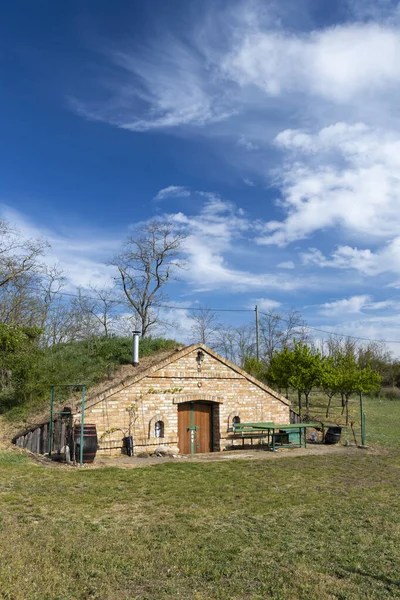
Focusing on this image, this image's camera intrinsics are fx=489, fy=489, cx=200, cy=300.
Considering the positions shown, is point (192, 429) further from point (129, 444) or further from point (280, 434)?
point (280, 434)

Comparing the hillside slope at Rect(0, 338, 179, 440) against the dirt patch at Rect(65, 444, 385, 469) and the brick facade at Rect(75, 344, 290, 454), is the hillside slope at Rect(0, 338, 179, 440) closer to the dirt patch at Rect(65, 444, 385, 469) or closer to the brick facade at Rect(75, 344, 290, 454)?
the brick facade at Rect(75, 344, 290, 454)

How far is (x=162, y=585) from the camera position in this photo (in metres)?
5.59

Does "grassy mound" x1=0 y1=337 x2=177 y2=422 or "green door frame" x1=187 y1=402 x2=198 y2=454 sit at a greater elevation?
"grassy mound" x1=0 y1=337 x2=177 y2=422

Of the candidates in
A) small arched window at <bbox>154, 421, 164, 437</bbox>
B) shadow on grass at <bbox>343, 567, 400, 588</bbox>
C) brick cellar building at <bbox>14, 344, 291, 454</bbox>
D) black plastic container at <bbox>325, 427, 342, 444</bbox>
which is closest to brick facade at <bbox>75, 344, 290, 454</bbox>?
brick cellar building at <bbox>14, 344, 291, 454</bbox>

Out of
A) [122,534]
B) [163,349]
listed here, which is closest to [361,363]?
[163,349]

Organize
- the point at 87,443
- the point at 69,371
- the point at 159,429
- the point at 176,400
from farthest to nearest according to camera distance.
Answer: the point at 69,371, the point at 176,400, the point at 159,429, the point at 87,443

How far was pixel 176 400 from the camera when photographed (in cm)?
1808

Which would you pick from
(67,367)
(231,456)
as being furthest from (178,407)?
(67,367)

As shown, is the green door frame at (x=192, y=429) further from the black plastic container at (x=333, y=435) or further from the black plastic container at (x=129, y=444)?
the black plastic container at (x=333, y=435)

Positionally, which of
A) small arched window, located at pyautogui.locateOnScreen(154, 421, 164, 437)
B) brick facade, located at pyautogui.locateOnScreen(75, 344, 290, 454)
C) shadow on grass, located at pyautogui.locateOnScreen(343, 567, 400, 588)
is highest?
brick facade, located at pyautogui.locateOnScreen(75, 344, 290, 454)

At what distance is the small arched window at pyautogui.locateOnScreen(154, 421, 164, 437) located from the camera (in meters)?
17.5

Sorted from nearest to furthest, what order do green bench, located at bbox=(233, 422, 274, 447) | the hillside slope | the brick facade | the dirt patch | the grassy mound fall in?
the dirt patch < the brick facade < green bench, located at bbox=(233, 422, 274, 447) < the hillside slope < the grassy mound

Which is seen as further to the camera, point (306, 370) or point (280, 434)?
point (306, 370)

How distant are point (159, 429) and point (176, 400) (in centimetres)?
120
